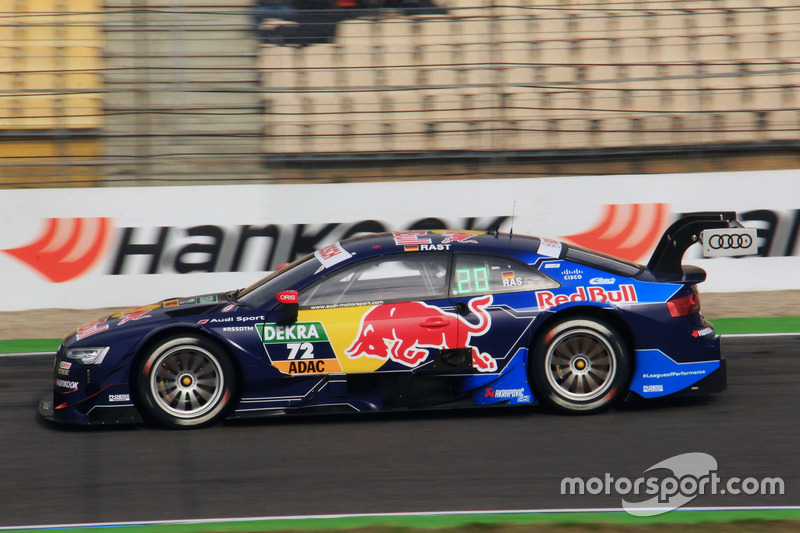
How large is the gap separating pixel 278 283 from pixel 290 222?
14.9 feet

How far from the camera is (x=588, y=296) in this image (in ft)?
20.0

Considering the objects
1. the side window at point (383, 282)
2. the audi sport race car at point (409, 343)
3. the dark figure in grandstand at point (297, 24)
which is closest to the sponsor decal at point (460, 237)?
the audi sport race car at point (409, 343)

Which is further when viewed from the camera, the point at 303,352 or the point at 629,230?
the point at 629,230

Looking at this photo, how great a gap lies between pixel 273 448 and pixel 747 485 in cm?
281

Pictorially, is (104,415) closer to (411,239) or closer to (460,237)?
(411,239)

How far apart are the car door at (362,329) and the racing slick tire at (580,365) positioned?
26.3 inches

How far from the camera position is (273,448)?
570 centimetres

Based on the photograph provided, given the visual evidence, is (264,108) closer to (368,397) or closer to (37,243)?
(37,243)

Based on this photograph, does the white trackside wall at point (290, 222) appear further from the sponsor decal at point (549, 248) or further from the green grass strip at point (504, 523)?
the green grass strip at point (504, 523)

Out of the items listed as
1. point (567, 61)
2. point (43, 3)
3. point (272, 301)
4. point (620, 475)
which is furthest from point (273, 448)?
point (43, 3)

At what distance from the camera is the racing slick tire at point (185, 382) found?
5922 millimetres

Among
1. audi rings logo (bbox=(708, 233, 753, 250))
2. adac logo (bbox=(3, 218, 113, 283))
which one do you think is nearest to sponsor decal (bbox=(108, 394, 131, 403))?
audi rings logo (bbox=(708, 233, 753, 250))

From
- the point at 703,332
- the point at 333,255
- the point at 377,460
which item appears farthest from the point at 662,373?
the point at 333,255

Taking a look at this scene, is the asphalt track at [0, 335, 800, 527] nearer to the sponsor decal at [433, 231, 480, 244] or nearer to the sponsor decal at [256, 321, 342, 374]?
the sponsor decal at [256, 321, 342, 374]
